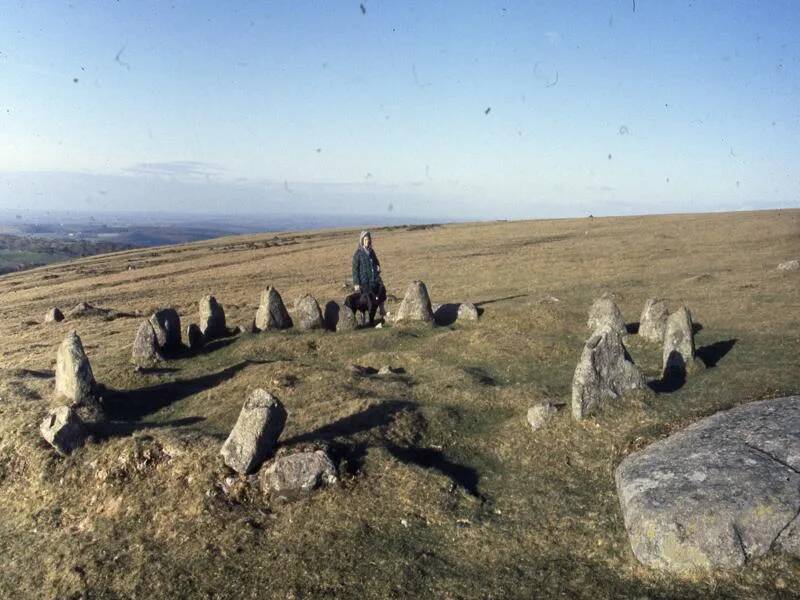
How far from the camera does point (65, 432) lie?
45.6 feet

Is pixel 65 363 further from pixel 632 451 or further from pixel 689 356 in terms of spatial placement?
pixel 689 356

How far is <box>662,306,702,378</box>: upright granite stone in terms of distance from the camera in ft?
55.8

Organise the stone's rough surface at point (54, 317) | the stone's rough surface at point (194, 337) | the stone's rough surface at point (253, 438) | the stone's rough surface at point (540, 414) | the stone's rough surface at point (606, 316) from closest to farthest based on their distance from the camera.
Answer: the stone's rough surface at point (253, 438), the stone's rough surface at point (540, 414), the stone's rough surface at point (606, 316), the stone's rough surface at point (194, 337), the stone's rough surface at point (54, 317)

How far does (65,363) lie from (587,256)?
128 feet

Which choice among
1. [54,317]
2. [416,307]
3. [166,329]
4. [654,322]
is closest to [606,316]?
[654,322]

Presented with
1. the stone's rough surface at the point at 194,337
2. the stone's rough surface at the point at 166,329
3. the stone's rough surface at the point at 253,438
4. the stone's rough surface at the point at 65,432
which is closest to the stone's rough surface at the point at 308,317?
the stone's rough surface at the point at 194,337

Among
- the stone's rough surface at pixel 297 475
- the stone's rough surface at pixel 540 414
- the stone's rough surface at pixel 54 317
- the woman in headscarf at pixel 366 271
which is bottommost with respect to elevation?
the stone's rough surface at pixel 54 317

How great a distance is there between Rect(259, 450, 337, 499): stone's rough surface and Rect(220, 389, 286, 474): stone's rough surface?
40 cm

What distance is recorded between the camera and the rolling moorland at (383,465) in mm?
9734

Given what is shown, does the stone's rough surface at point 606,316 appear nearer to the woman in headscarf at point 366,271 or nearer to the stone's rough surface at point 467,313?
the stone's rough surface at point 467,313

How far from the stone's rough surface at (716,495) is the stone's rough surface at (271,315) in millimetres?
15201

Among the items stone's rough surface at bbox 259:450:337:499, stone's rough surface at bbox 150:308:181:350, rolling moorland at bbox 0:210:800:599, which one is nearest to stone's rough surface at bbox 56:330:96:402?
rolling moorland at bbox 0:210:800:599

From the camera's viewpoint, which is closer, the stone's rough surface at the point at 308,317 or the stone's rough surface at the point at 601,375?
the stone's rough surface at the point at 601,375

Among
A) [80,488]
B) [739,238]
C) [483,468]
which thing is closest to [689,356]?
[483,468]
